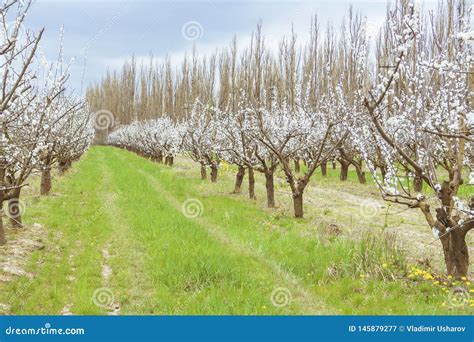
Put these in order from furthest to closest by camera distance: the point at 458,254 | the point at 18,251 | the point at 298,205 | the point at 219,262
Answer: the point at 298,205
the point at 18,251
the point at 219,262
the point at 458,254

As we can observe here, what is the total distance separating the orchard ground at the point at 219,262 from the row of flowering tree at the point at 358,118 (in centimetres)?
94

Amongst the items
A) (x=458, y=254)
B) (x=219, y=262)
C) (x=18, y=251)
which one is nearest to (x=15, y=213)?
(x=18, y=251)

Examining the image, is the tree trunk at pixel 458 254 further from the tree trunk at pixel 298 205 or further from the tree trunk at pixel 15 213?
the tree trunk at pixel 15 213

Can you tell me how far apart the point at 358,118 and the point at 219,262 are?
529 cm

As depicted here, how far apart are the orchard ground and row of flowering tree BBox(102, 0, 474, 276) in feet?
3.07

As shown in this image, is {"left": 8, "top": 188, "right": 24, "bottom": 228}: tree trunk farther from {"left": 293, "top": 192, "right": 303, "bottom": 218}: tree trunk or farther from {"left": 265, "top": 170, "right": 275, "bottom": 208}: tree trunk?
{"left": 265, "top": 170, "right": 275, "bottom": 208}: tree trunk

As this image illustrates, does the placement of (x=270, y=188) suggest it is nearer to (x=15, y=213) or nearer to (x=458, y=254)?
(x=15, y=213)

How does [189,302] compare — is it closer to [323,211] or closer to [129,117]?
[323,211]

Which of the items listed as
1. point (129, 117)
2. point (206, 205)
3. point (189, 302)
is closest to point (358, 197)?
point (206, 205)

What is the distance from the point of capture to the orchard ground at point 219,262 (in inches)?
256

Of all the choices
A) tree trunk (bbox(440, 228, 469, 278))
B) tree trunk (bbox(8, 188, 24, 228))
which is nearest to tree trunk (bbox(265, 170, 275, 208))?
tree trunk (bbox(8, 188, 24, 228))

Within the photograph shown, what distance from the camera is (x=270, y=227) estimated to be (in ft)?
37.5

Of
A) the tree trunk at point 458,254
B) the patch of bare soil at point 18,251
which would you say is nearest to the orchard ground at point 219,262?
the patch of bare soil at point 18,251

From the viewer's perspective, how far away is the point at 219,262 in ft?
25.6
